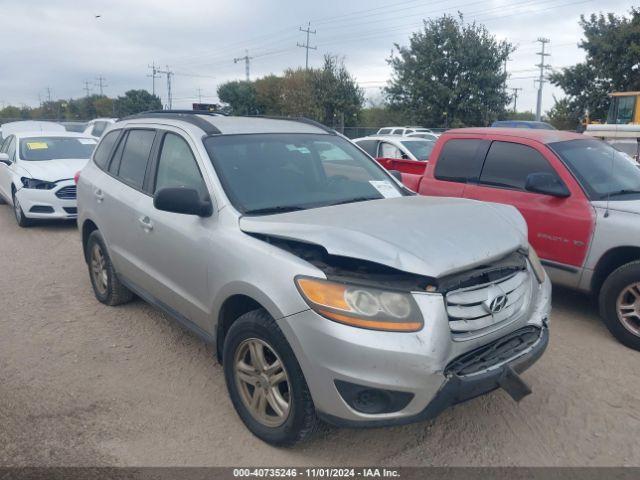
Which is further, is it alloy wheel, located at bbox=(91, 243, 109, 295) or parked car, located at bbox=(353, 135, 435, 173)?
parked car, located at bbox=(353, 135, 435, 173)

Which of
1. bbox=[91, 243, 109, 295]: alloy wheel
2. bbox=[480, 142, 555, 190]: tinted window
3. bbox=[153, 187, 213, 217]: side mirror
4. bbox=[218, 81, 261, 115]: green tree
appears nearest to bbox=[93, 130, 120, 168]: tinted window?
bbox=[91, 243, 109, 295]: alloy wheel

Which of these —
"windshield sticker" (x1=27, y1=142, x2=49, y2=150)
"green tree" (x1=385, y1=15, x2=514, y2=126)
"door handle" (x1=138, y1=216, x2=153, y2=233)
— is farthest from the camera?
→ "green tree" (x1=385, y1=15, x2=514, y2=126)

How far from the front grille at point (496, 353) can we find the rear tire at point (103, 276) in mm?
3381

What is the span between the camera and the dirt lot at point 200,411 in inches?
117

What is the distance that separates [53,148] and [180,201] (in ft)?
27.0

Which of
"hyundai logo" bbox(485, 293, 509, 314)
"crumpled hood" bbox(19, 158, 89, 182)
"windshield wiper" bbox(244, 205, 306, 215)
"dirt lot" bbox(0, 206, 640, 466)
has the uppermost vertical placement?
"windshield wiper" bbox(244, 205, 306, 215)

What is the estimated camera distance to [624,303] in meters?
4.35

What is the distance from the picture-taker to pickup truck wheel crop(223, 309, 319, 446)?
2.73 m

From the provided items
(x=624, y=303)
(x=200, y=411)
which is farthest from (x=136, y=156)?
(x=624, y=303)

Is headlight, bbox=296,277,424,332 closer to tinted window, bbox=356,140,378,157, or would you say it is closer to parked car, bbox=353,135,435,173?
parked car, bbox=353,135,435,173

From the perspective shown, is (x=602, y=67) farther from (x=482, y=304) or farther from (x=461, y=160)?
(x=482, y=304)

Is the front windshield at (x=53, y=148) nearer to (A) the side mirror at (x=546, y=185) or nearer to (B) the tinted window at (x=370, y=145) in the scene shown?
(B) the tinted window at (x=370, y=145)

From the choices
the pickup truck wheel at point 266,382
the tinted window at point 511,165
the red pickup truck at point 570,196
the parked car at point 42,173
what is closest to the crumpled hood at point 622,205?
the red pickup truck at point 570,196

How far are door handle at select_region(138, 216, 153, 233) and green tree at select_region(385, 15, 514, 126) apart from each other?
104ft
